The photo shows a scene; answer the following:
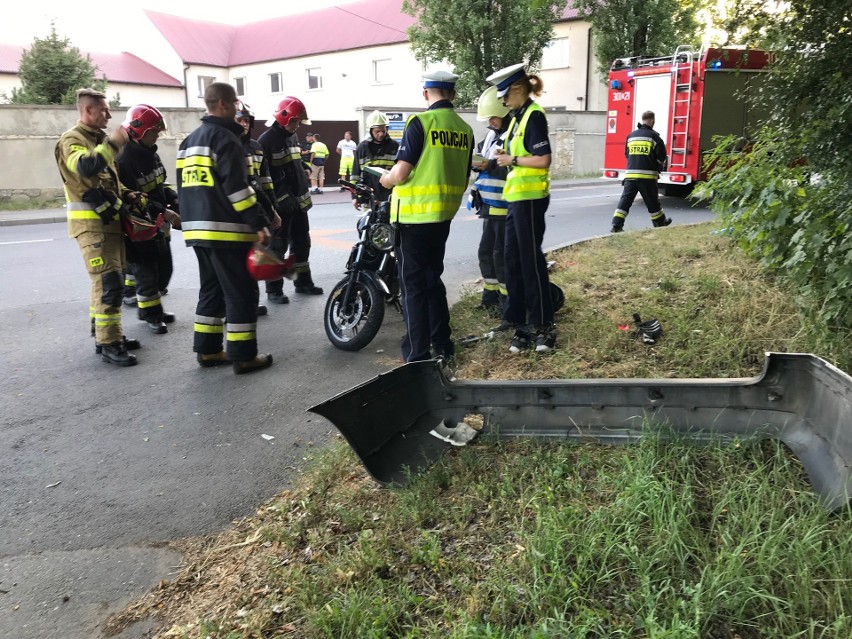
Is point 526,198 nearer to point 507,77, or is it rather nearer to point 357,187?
point 507,77

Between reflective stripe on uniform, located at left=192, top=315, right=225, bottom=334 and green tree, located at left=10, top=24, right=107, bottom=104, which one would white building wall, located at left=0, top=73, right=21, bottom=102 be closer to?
green tree, located at left=10, top=24, right=107, bottom=104

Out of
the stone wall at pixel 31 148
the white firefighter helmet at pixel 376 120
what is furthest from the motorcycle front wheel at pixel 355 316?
the stone wall at pixel 31 148

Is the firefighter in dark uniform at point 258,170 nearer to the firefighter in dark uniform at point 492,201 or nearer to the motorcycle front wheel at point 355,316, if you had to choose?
the motorcycle front wheel at point 355,316

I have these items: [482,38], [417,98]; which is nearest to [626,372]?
[482,38]

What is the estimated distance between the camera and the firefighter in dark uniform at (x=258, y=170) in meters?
6.06

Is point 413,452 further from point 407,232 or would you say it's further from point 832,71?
point 832,71

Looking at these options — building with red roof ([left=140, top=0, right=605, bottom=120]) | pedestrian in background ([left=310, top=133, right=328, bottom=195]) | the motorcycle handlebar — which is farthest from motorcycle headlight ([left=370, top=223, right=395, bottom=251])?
building with red roof ([left=140, top=0, right=605, bottom=120])

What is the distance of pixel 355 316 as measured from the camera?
18.9 feet

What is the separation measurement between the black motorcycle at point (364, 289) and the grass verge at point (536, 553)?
1.95 metres

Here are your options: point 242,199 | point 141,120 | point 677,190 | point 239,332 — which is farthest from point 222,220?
point 677,190

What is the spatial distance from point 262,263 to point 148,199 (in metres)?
1.82

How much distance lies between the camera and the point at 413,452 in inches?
133

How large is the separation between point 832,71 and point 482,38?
2329 centimetres

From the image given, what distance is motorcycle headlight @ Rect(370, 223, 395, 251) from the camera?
5.72 metres
